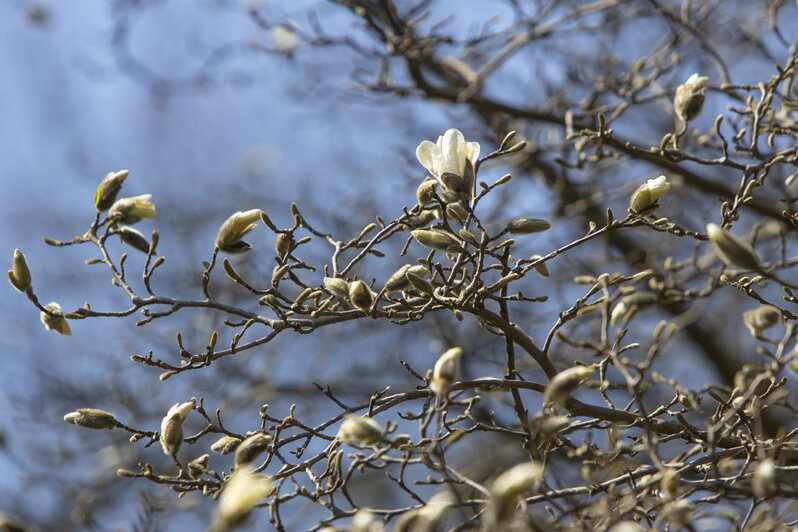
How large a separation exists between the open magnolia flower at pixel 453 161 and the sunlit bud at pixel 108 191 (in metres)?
0.67

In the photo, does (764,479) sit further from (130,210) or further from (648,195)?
(130,210)

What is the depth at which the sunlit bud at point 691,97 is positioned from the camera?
1.78 m

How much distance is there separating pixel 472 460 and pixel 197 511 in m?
1.91

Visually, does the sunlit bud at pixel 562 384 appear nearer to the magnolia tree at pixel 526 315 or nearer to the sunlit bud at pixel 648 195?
the magnolia tree at pixel 526 315

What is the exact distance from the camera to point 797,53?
2.03 m

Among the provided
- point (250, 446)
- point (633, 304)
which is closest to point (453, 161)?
point (633, 304)

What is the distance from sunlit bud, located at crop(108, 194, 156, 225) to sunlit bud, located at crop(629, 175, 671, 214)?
1.06m

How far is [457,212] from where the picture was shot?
1487 millimetres

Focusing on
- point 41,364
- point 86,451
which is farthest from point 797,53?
point 41,364

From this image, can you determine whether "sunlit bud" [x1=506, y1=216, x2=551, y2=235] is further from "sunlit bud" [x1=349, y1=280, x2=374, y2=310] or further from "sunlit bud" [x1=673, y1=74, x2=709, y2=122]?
"sunlit bud" [x1=673, y1=74, x2=709, y2=122]

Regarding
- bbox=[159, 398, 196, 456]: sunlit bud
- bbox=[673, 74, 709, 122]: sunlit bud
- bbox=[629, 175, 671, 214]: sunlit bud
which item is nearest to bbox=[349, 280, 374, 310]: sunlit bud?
bbox=[159, 398, 196, 456]: sunlit bud

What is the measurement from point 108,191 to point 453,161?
0.76m

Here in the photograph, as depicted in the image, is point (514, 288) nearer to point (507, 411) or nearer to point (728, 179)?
point (507, 411)

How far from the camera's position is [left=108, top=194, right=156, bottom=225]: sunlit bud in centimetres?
162
